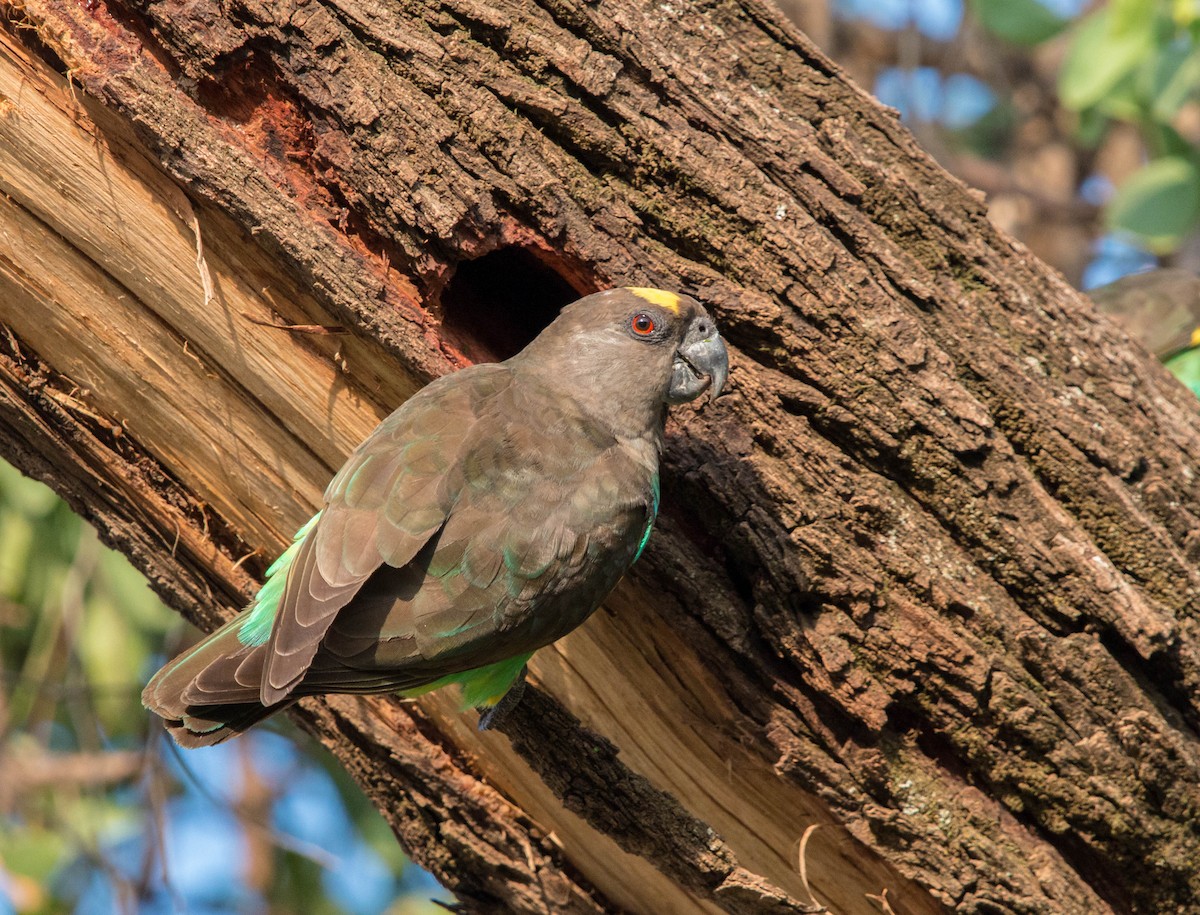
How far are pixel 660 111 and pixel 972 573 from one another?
1.48 meters

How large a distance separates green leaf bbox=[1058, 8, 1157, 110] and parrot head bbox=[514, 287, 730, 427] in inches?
109

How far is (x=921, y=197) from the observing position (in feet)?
10.8

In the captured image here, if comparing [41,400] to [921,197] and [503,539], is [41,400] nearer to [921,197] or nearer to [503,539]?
[503,539]

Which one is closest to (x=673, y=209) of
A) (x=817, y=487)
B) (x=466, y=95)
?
(x=466, y=95)

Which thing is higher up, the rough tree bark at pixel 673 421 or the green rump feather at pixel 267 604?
the rough tree bark at pixel 673 421

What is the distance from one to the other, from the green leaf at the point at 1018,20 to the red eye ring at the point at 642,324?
367 cm

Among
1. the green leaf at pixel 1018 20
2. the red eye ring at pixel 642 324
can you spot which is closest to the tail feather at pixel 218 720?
the red eye ring at pixel 642 324

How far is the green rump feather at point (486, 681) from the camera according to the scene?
2.99 m

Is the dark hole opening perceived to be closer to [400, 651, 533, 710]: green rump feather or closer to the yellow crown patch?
the yellow crown patch

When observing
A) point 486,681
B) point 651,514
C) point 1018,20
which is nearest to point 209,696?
point 486,681

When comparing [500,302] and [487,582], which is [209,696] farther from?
[500,302]

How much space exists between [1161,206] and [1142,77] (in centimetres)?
66

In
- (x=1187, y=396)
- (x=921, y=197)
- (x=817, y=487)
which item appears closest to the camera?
(x=817, y=487)

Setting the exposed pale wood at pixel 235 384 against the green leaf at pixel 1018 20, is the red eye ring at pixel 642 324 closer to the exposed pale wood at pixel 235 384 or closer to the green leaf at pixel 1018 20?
the exposed pale wood at pixel 235 384
